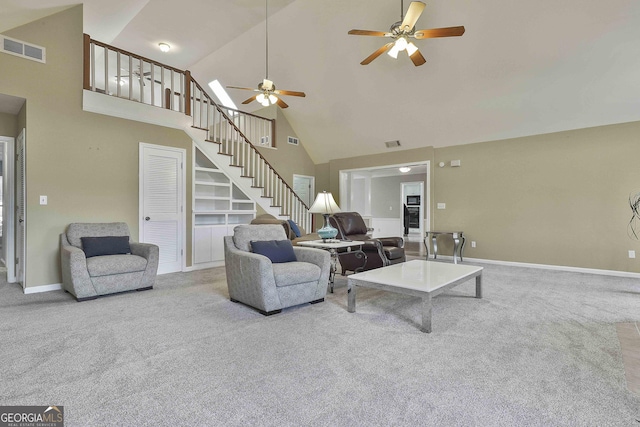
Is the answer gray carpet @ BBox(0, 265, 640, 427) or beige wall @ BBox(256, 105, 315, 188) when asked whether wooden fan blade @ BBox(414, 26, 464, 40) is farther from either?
beige wall @ BBox(256, 105, 315, 188)

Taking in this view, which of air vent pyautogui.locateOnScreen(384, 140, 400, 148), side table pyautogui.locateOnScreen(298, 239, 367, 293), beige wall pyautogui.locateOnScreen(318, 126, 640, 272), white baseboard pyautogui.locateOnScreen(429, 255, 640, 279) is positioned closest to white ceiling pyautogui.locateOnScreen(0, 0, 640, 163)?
air vent pyautogui.locateOnScreen(384, 140, 400, 148)

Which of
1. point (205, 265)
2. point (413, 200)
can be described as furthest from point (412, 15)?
point (413, 200)

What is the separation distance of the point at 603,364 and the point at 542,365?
42 centimetres

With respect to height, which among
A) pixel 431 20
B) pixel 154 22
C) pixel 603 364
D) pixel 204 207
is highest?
pixel 154 22

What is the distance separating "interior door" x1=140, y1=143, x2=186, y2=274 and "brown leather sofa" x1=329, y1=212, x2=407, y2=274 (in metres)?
2.59

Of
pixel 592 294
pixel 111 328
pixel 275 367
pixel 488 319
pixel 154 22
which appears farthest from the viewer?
pixel 154 22

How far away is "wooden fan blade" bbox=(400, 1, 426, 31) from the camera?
9.58 feet

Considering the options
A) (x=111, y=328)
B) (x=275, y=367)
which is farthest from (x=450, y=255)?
(x=111, y=328)

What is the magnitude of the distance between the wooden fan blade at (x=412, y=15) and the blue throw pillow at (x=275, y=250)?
2616mm

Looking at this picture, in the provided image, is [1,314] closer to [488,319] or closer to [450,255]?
[488,319]

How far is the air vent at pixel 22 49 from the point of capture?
3.77 metres

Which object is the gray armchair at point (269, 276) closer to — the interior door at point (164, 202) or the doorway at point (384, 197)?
the interior door at point (164, 202)

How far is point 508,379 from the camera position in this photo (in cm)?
193

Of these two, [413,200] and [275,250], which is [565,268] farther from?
[413,200]
